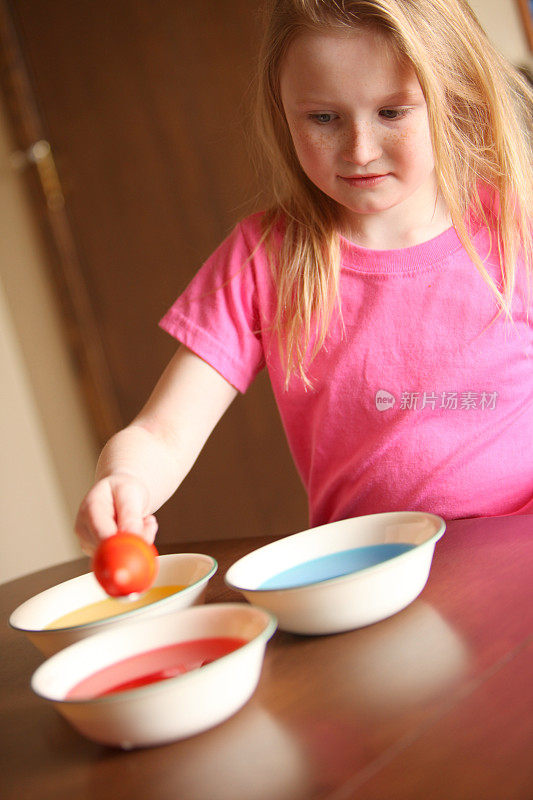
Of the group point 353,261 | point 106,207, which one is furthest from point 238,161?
point 353,261

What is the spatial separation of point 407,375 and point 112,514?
1.47 feet

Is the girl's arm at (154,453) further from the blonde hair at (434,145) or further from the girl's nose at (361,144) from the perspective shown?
the girl's nose at (361,144)


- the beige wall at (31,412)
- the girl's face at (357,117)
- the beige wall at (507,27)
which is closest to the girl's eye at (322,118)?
the girl's face at (357,117)

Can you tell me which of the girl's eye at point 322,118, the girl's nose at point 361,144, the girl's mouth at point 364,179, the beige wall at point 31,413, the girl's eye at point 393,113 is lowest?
the beige wall at point 31,413

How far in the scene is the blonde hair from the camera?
0.91m

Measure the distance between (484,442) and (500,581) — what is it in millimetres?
391

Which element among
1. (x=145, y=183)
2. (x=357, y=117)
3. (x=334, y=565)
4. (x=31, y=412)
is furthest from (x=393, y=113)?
(x=31, y=412)

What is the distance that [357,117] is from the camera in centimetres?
87

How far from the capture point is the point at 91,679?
58cm

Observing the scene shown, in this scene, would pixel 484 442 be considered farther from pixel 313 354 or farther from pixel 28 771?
pixel 28 771

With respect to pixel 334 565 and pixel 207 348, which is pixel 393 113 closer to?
pixel 207 348

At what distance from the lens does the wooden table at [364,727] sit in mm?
441

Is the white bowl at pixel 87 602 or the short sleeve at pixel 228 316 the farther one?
the short sleeve at pixel 228 316

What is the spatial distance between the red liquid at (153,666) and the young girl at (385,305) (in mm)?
327
